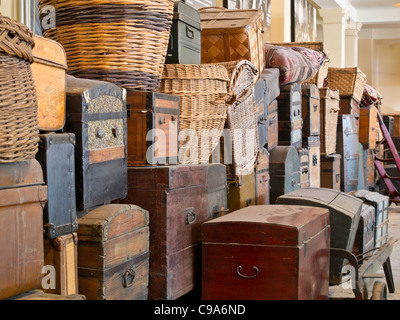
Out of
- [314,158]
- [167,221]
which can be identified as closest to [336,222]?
[167,221]

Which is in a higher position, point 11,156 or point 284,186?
point 11,156

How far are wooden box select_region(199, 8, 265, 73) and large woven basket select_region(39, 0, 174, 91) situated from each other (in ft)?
3.88

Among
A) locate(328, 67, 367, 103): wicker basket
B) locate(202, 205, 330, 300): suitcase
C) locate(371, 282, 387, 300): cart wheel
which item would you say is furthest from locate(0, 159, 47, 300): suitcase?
locate(328, 67, 367, 103): wicker basket

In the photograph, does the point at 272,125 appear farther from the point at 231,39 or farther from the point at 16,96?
the point at 16,96

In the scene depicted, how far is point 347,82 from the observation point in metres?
6.71

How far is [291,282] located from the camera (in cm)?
252

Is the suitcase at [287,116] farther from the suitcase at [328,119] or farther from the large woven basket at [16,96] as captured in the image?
the large woven basket at [16,96]

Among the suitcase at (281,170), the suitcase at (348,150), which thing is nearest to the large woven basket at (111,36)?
the suitcase at (281,170)

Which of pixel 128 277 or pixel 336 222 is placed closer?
pixel 128 277

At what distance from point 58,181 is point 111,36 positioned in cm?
83

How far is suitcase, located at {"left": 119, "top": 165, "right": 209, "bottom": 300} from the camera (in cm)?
256

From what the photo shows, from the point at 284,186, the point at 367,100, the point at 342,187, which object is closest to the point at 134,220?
the point at 284,186

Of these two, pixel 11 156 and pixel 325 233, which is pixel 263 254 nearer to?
pixel 325 233

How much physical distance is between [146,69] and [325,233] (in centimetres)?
124
